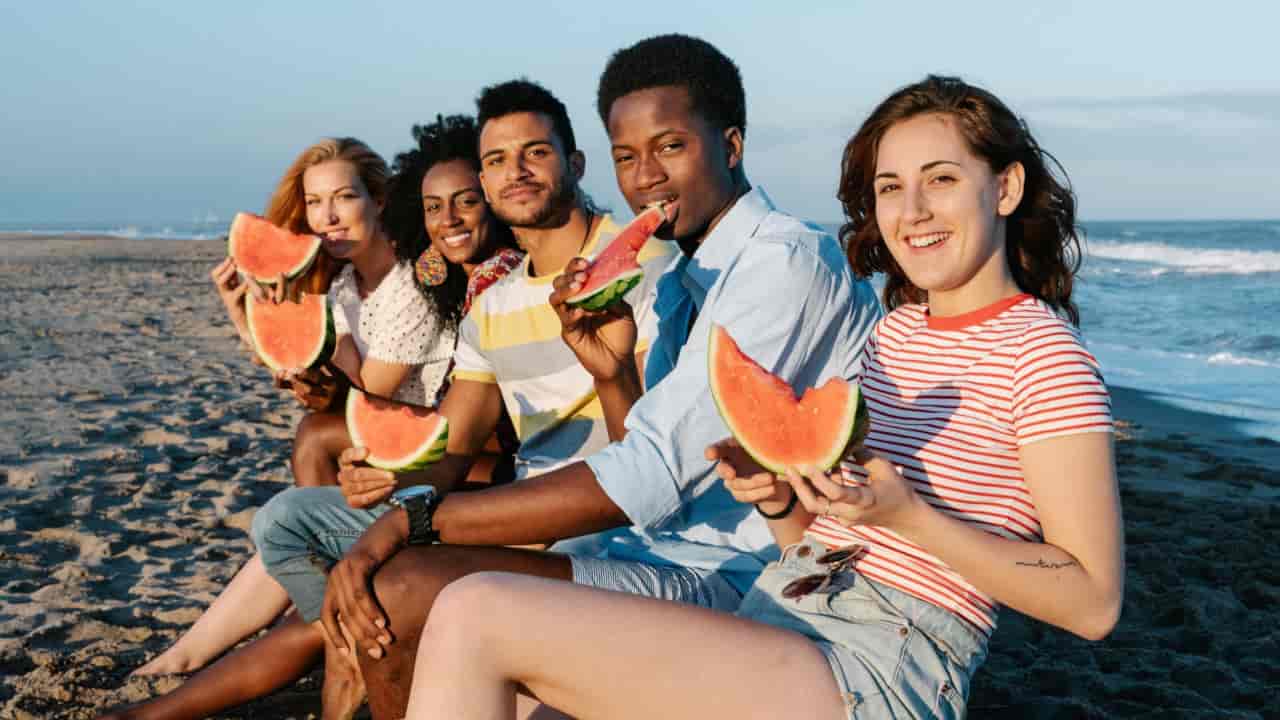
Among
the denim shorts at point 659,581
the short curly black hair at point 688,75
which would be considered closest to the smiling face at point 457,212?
the short curly black hair at point 688,75

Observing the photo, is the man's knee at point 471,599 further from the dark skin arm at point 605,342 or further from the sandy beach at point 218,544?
the sandy beach at point 218,544

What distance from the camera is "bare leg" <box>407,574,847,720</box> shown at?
2.05 metres

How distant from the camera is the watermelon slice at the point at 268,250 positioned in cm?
441

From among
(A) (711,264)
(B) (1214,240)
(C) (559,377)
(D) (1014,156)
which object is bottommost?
(B) (1214,240)

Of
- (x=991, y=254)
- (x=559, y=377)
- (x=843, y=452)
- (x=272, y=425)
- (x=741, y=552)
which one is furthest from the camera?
(x=272, y=425)

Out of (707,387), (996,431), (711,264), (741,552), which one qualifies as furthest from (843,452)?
(711,264)

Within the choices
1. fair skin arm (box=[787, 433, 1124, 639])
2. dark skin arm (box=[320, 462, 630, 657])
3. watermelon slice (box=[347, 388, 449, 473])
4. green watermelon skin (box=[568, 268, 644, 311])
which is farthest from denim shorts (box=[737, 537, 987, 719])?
watermelon slice (box=[347, 388, 449, 473])

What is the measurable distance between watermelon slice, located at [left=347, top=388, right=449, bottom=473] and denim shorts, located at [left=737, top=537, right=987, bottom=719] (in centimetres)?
112

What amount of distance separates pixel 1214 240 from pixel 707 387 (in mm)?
47286

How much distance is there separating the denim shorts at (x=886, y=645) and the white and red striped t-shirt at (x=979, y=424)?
40 mm

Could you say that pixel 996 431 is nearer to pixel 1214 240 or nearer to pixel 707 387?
pixel 707 387

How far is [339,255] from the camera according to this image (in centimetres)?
488

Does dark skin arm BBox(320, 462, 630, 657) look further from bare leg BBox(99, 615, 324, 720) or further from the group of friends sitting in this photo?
bare leg BBox(99, 615, 324, 720)

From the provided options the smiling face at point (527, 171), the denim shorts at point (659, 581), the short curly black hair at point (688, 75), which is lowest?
the denim shorts at point (659, 581)
